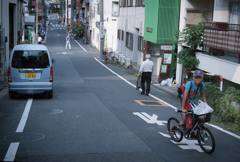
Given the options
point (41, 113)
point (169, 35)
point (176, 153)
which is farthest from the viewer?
point (169, 35)

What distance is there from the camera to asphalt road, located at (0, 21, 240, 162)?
704 centimetres

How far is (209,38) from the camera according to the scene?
14.8m

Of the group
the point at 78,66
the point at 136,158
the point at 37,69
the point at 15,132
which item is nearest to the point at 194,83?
the point at 136,158

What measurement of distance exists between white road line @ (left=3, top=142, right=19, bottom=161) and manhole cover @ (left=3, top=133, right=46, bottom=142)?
365 mm

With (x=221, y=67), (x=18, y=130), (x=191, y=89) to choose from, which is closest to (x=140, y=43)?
(x=221, y=67)

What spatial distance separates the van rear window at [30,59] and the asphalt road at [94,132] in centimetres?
143

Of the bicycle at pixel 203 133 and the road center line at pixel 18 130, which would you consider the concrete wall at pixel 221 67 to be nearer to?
the bicycle at pixel 203 133

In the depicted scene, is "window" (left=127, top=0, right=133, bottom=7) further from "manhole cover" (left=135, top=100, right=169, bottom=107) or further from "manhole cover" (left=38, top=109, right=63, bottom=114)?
"manhole cover" (left=38, top=109, right=63, bottom=114)

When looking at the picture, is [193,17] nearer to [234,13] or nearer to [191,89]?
[234,13]

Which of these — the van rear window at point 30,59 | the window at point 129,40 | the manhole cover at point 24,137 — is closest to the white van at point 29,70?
the van rear window at point 30,59

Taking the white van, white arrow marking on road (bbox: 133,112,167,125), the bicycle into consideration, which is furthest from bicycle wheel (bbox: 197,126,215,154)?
the white van

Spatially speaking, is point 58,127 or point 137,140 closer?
point 137,140

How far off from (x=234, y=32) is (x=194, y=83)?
19.9ft

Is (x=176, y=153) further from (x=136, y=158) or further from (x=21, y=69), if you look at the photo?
(x=21, y=69)
